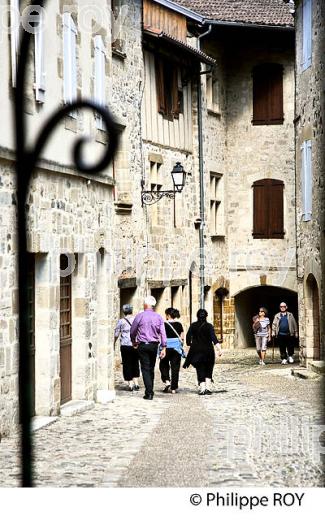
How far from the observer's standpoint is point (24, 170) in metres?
3.52

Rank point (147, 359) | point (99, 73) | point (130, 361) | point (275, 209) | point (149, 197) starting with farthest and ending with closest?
1. point (275, 209)
2. point (149, 197)
3. point (130, 361)
4. point (99, 73)
5. point (147, 359)

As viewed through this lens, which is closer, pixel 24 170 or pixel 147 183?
pixel 24 170

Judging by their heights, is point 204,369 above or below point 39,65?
below

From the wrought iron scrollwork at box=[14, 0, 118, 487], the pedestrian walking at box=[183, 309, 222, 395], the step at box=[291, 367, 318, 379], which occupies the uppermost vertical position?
the wrought iron scrollwork at box=[14, 0, 118, 487]

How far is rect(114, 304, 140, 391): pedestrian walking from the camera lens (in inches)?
526

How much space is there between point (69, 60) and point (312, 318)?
7.67 metres

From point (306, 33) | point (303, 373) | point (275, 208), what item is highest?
point (306, 33)

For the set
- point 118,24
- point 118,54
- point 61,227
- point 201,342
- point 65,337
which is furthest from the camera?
point 118,24

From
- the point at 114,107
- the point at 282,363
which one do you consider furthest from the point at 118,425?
the point at 282,363

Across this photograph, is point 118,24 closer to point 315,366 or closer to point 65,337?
point 315,366

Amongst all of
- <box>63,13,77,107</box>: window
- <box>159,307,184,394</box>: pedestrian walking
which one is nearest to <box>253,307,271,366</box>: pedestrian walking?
<box>159,307,184,394</box>: pedestrian walking

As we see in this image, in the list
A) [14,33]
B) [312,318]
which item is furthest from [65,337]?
[312,318]

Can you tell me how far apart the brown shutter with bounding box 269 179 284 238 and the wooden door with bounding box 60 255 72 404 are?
13.0 meters

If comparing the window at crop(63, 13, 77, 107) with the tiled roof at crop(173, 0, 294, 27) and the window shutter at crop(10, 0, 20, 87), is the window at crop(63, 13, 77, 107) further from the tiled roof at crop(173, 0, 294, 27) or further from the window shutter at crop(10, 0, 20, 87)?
the tiled roof at crop(173, 0, 294, 27)
